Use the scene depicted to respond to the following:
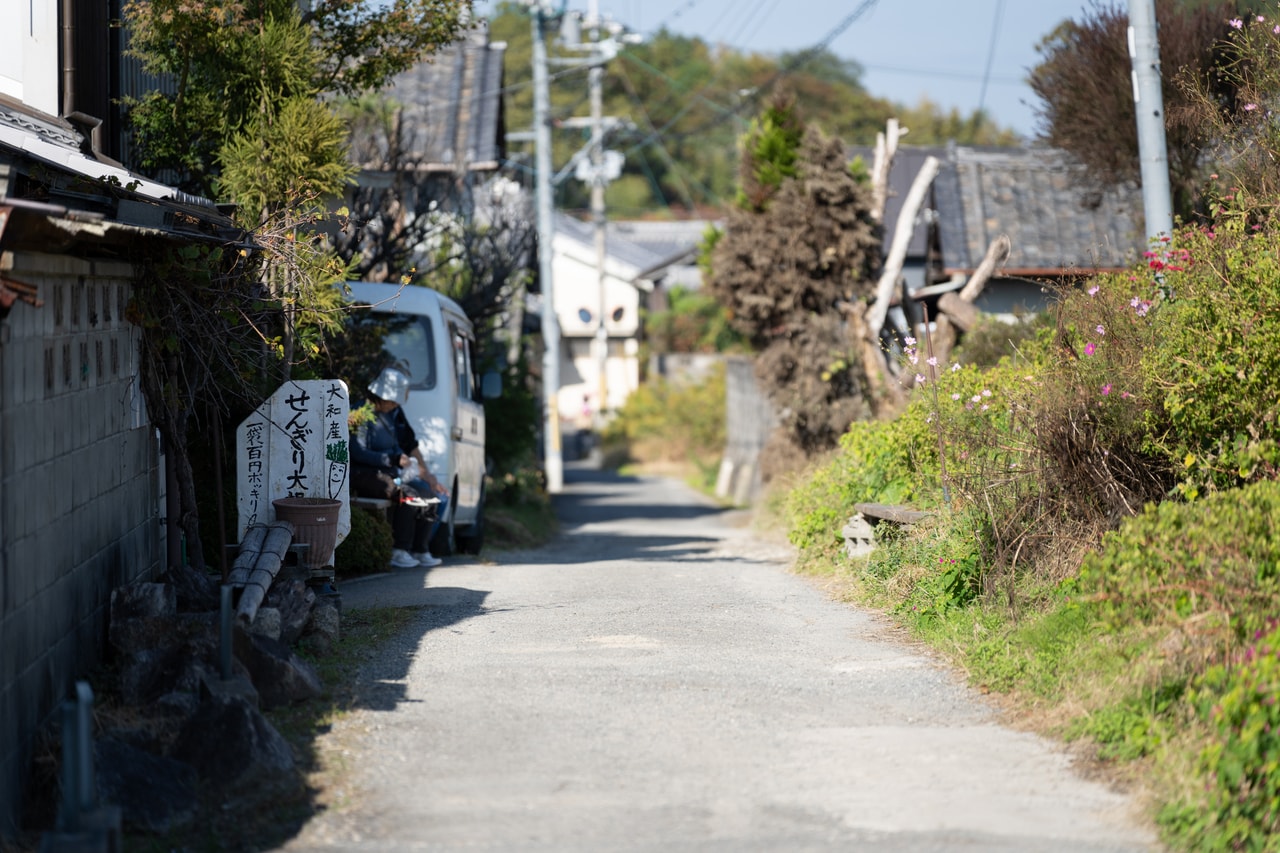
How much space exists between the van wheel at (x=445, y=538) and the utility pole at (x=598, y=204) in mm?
19599

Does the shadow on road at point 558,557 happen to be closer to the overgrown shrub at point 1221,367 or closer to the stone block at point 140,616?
the stone block at point 140,616

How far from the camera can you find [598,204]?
38.9 m

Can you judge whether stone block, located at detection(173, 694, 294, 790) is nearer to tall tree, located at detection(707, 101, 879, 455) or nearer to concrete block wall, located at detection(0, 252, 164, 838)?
concrete block wall, located at detection(0, 252, 164, 838)

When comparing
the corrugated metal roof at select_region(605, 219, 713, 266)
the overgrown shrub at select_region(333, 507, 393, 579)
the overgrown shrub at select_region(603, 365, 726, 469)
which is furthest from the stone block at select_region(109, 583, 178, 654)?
the corrugated metal roof at select_region(605, 219, 713, 266)

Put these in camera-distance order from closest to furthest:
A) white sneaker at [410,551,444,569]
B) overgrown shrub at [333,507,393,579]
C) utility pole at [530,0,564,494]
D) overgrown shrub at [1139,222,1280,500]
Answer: overgrown shrub at [1139,222,1280,500] → overgrown shrub at [333,507,393,579] → white sneaker at [410,551,444,569] → utility pole at [530,0,564,494]

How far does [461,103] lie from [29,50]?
19.1 m

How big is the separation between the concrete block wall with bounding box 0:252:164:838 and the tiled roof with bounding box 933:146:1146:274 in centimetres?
1788

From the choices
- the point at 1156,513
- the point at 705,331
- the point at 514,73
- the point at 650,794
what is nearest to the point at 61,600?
the point at 650,794

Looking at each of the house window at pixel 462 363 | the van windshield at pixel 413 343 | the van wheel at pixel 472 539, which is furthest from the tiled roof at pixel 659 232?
the van windshield at pixel 413 343

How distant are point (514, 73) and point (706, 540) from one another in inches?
1866

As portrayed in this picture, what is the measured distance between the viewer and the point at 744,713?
20.7ft

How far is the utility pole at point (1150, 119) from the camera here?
10.4m

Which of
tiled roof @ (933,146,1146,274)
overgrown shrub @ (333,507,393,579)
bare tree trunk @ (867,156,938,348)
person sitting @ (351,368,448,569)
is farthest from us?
tiled roof @ (933,146,1146,274)

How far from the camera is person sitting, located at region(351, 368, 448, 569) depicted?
11.6m
